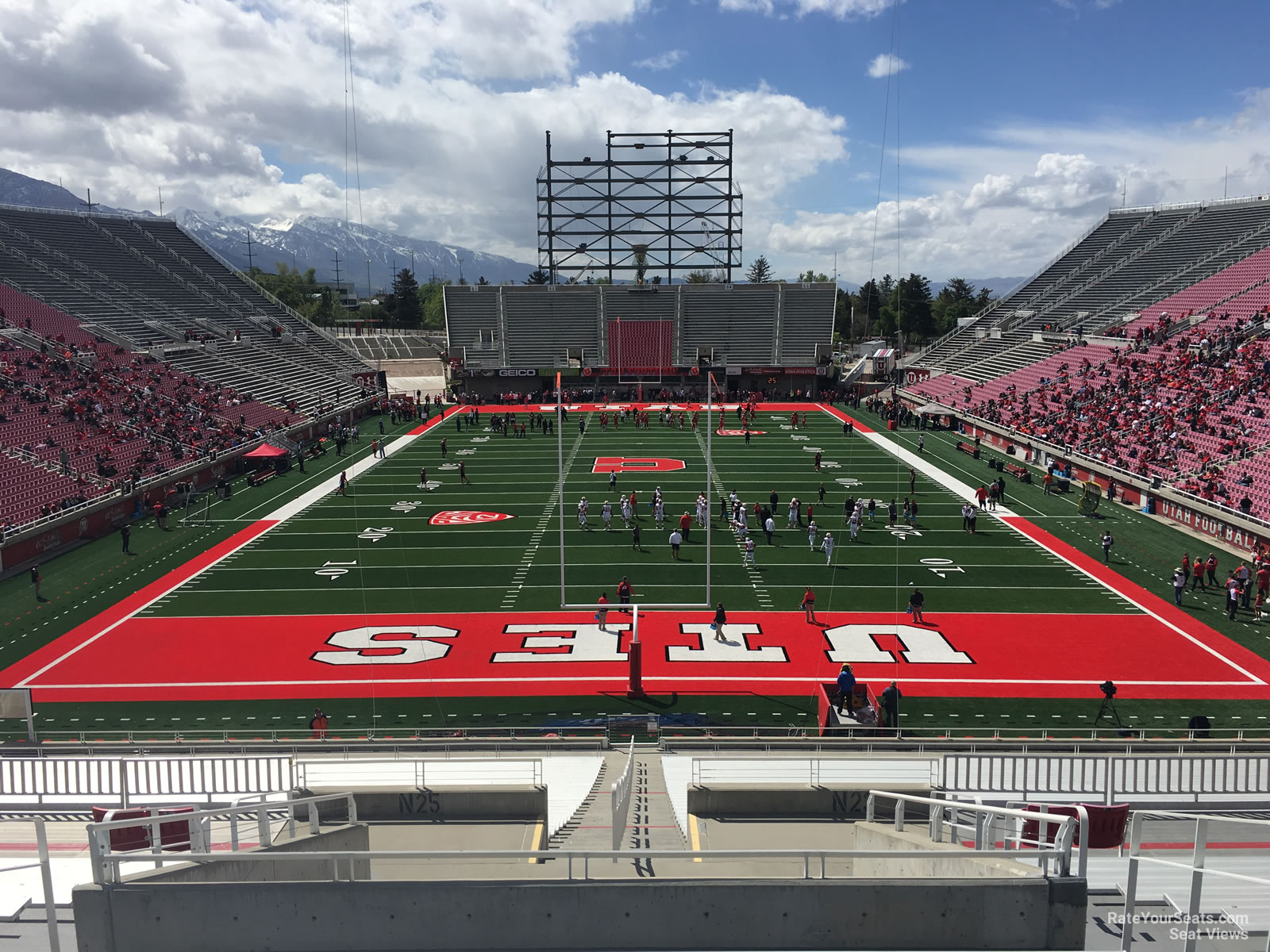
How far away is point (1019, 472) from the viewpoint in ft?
108

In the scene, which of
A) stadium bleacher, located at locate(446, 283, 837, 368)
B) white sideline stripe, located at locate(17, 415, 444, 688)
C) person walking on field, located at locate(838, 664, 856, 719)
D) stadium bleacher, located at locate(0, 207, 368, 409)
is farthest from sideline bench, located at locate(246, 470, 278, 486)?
stadium bleacher, located at locate(446, 283, 837, 368)

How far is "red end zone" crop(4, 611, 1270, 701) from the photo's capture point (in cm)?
1561

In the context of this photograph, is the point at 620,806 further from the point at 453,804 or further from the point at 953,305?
the point at 953,305

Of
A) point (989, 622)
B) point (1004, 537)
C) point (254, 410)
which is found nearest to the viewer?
point (989, 622)

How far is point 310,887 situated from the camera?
496 cm

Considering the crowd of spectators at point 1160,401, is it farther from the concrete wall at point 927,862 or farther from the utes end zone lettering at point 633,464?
the concrete wall at point 927,862

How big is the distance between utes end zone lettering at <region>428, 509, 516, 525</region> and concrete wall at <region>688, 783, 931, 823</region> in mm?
18071

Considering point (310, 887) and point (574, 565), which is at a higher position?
point (310, 887)

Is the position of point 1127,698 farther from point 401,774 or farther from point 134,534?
point 134,534

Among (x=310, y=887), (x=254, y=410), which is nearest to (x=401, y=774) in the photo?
(x=310, y=887)

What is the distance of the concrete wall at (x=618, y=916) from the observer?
4.95 meters

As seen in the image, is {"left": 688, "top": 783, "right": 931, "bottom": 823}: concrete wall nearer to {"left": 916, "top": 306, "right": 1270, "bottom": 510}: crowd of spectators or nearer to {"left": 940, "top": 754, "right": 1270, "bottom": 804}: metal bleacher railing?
{"left": 940, "top": 754, "right": 1270, "bottom": 804}: metal bleacher railing

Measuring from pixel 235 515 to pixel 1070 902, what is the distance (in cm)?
2760

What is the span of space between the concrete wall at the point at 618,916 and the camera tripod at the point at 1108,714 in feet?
34.0
